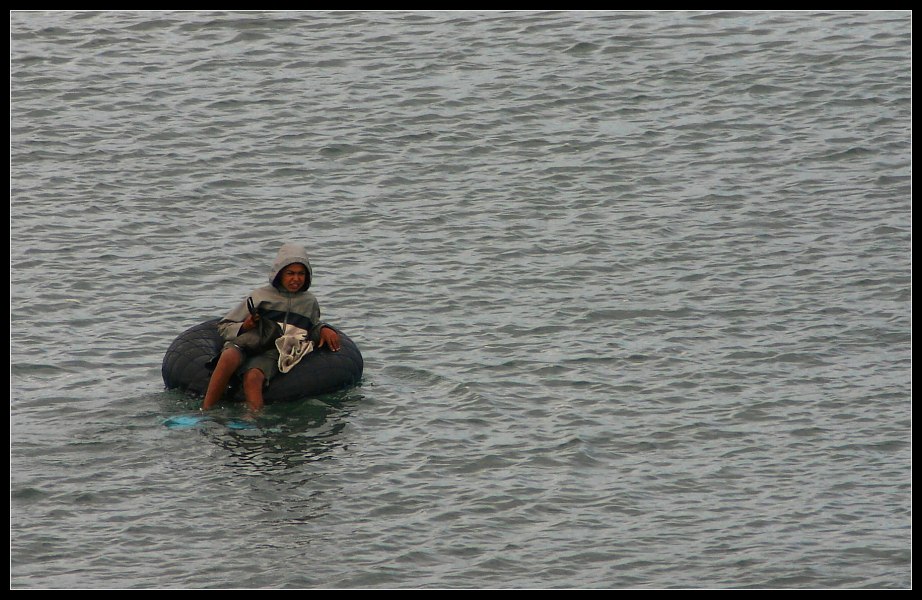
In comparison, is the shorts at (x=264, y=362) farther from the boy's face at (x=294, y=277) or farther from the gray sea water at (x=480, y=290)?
the boy's face at (x=294, y=277)

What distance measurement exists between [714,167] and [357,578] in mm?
11735

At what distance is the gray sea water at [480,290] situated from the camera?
44.5 ft

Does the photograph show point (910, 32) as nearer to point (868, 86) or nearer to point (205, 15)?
point (868, 86)

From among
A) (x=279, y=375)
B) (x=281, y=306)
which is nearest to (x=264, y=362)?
(x=279, y=375)

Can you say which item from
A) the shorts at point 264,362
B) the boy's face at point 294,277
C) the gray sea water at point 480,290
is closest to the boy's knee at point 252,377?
the shorts at point 264,362

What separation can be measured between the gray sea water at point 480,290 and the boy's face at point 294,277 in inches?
43.3

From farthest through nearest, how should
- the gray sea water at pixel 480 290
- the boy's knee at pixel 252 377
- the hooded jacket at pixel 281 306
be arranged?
the hooded jacket at pixel 281 306 < the boy's knee at pixel 252 377 < the gray sea water at pixel 480 290

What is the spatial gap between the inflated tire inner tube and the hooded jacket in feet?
0.87

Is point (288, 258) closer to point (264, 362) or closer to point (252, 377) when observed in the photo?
point (264, 362)

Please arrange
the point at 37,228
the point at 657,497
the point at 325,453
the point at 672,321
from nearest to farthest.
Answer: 1. the point at 657,497
2. the point at 325,453
3. the point at 672,321
4. the point at 37,228

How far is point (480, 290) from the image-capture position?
64.0ft

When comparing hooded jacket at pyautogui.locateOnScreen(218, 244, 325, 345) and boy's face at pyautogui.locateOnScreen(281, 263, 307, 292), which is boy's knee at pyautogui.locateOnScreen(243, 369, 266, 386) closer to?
hooded jacket at pyautogui.locateOnScreen(218, 244, 325, 345)

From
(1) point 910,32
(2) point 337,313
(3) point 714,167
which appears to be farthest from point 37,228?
(1) point 910,32

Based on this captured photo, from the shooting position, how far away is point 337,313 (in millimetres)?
18859
